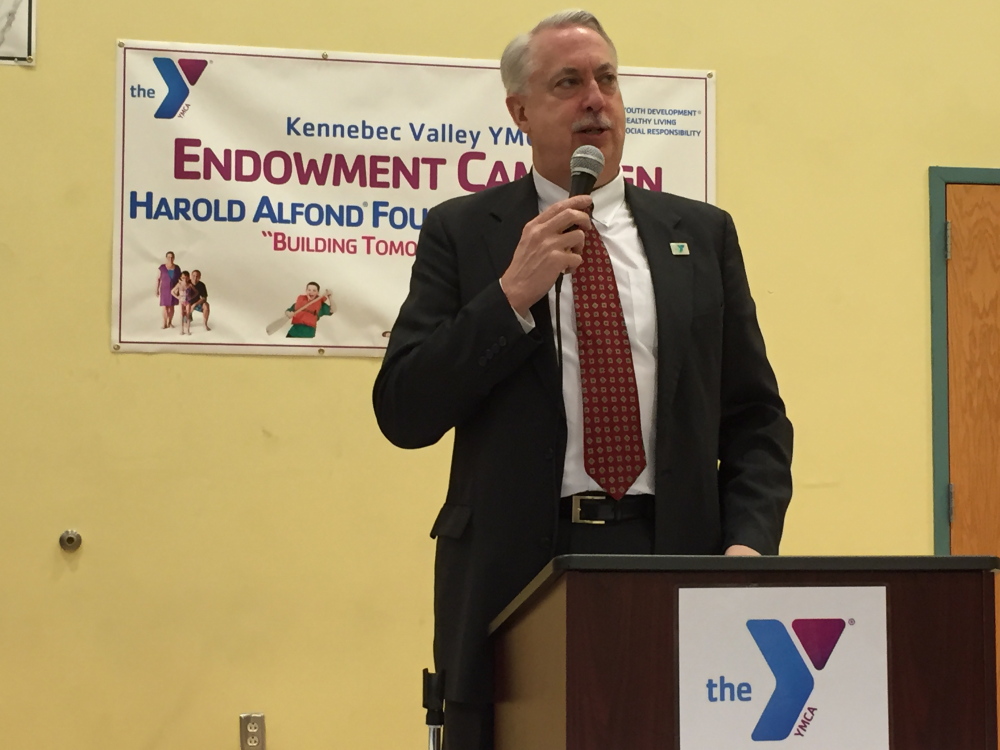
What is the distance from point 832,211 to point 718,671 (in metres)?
2.66

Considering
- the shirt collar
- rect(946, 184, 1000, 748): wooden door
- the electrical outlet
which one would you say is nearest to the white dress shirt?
the shirt collar

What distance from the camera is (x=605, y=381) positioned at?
1835mm

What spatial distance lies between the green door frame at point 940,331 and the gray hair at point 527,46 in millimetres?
1920

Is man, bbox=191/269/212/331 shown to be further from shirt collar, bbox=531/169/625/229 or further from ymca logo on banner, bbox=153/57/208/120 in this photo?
shirt collar, bbox=531/169/625/229

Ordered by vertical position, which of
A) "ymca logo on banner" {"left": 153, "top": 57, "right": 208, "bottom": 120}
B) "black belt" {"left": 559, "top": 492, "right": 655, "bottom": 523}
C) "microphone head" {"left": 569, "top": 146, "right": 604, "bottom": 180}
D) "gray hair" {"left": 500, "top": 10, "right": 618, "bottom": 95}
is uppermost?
"ymca logo on banner" {"left": 153, "top": 57, "right": 208, "bottom": 120}

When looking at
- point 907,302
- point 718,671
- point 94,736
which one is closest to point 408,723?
point 94,736

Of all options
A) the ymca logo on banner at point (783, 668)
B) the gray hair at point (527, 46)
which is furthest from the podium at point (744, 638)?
the gray hair at point (527, 46)

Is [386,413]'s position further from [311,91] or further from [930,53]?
[930,53]

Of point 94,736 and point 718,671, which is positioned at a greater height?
point 718,671

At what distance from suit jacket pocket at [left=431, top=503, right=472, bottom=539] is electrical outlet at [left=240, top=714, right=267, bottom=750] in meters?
1.67

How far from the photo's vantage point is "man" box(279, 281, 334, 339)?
340 cm

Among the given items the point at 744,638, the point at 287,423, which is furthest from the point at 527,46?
the point at 287,423

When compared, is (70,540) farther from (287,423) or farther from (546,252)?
(546,252)

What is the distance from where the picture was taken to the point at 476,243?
198 cm
